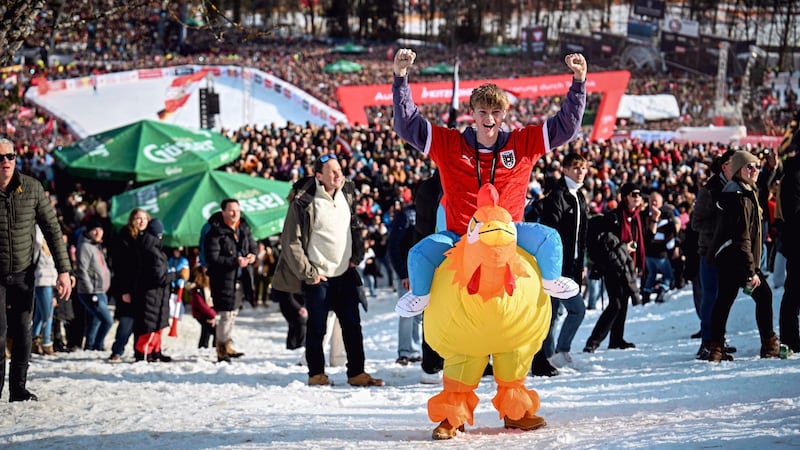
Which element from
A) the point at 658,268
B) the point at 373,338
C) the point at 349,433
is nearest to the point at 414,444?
the point at 349,433

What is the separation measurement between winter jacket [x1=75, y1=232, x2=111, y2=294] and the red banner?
13.4 metres

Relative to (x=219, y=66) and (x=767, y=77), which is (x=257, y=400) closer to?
(x=219, y=66)

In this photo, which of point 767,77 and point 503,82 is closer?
point 503,82

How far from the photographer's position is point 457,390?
4605 mm

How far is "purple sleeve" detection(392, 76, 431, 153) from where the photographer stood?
4.76 meters

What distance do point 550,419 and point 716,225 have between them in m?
2.22

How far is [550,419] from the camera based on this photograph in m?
5.00

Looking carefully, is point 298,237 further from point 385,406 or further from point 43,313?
point 43,313

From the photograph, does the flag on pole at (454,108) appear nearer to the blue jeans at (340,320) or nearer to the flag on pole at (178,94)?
the blue jeans at (340,320)

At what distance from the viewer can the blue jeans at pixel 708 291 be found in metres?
6.77

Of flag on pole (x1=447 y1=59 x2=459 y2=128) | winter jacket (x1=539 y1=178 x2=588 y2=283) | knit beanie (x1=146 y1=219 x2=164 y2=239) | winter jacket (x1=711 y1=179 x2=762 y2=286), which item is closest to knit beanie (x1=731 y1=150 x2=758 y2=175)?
winter jacket (x1=711 y1=179 x2=762 y2=286)

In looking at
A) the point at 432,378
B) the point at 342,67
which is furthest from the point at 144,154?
the point at 342,67

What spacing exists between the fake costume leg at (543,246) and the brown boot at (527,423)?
71cm

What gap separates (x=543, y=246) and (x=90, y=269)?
5.68 m
